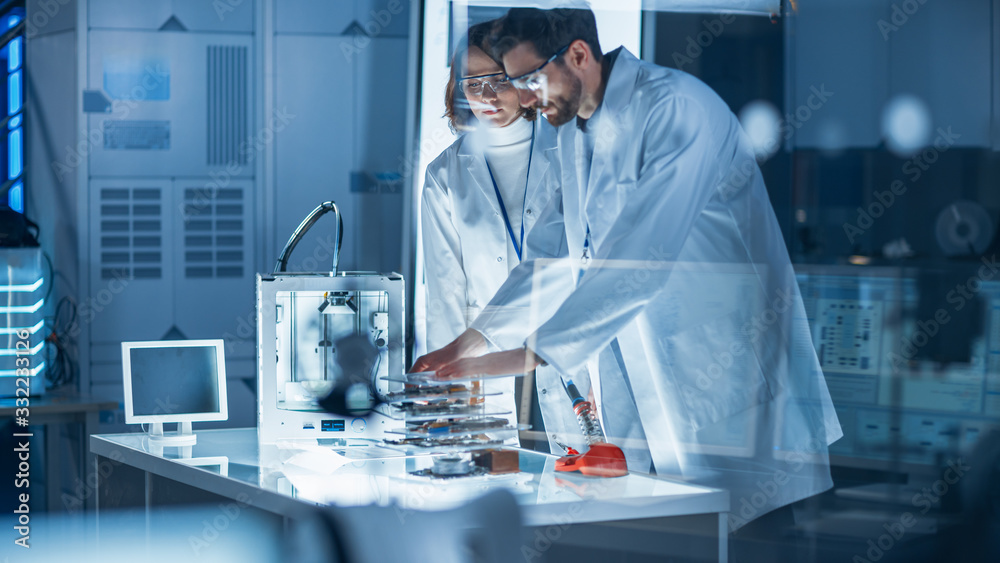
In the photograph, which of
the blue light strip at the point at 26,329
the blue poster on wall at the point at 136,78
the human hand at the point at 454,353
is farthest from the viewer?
the blue poster on wall at the point at 136,78

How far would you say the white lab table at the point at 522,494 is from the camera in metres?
1.56

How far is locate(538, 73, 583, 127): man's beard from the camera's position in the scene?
2.06m

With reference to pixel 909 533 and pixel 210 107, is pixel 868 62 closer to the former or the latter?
pixel 909 533

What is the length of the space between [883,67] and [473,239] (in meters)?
1.02

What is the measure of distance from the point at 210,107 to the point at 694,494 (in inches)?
100

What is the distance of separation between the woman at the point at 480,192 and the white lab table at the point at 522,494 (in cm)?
39

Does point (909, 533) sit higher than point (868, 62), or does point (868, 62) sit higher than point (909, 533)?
point (868, 62)

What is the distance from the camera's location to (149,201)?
136 inches

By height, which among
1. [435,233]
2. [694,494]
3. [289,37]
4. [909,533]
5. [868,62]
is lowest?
[909,533]

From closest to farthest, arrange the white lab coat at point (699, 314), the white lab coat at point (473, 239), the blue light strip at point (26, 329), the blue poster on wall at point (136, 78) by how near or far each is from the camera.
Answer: the white lab coat at point (699, 314) < the white lab coat at point (473, 239) < the blue light strip at point (26, 329) < the blue poster on wall at point (136, 78)

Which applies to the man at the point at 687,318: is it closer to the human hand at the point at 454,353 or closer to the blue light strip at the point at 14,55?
the human hand at the point at 454,353

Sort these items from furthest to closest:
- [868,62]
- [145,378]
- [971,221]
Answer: [145,378]
[868,62]
[971,221]

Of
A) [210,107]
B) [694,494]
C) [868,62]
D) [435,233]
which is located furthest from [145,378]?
[868,62]

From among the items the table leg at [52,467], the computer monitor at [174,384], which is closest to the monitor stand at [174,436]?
the computer monitor at [174,384]
